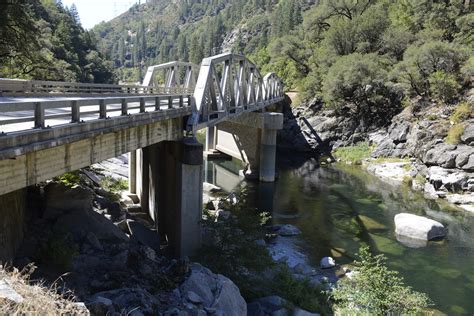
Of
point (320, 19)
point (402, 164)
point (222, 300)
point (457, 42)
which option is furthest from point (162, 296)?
point (320, 19)

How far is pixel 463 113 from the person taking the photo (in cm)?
4103

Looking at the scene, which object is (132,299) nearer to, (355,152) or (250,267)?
(250,267)

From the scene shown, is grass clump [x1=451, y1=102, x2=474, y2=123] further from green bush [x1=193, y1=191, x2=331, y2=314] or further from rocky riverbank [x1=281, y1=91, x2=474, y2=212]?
green bush [x1=193, y1=191, x2=331, y2=314]

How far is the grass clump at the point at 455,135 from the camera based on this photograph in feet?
124

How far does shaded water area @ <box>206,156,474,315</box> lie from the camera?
19.0 m

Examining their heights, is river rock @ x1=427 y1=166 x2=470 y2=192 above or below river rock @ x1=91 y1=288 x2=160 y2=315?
below

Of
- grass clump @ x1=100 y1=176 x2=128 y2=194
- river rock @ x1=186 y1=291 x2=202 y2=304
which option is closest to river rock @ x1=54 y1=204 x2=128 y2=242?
river rock @ x1=186 y1=291 x2=202 y2=304

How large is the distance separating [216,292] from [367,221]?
18.1 m

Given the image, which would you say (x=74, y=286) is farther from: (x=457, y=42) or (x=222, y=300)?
(x=457, y=42)

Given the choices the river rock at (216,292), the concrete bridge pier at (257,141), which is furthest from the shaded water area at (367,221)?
the river rock at (216,292)

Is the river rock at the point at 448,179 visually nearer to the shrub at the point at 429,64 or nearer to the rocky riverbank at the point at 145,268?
the shrub at the point at 429,64

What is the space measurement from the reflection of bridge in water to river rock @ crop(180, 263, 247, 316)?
481 centimetres

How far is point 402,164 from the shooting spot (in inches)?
1690

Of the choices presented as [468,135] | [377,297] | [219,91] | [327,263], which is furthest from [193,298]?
[468,135]
